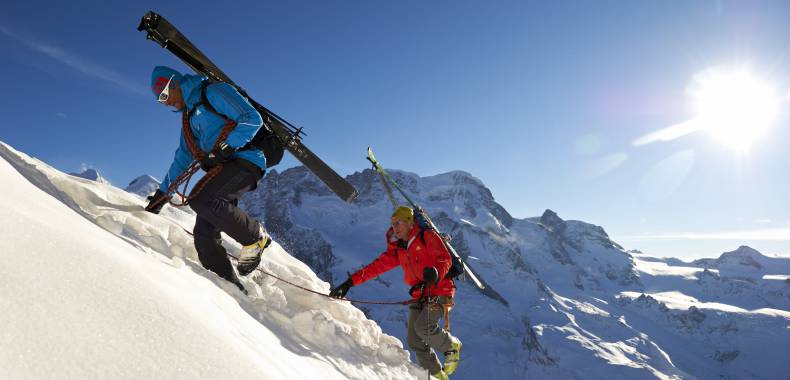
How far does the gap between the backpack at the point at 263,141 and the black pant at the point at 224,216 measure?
11.5 inches

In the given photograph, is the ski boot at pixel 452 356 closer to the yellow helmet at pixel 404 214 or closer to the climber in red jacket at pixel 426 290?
the climber in red jacket at pixel 426 290

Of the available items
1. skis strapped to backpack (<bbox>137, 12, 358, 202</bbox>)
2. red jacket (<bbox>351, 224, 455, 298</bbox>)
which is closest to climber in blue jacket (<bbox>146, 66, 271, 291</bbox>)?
skis strapped to backpack (<bbox>137, 12, 358, 202</bbox>)

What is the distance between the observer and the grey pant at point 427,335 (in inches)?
219

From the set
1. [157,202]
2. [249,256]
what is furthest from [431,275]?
[157,202]

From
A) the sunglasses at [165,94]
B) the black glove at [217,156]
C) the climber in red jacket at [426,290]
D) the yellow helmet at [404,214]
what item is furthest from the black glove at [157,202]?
the yellow helmet at [404,214]

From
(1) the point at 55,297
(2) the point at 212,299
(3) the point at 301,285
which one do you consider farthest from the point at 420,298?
(1) the point at 55,297

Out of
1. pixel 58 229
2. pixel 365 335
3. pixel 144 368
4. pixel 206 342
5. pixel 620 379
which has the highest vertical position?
pixel 620 379

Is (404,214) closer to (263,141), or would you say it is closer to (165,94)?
(263,141)

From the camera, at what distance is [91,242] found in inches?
121

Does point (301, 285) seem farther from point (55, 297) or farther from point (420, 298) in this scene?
point (55, 297)

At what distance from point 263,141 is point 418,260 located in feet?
8.39

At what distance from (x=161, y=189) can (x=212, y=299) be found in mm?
2434

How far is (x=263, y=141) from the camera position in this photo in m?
5.30

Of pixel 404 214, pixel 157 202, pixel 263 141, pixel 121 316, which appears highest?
pixel 404 214
